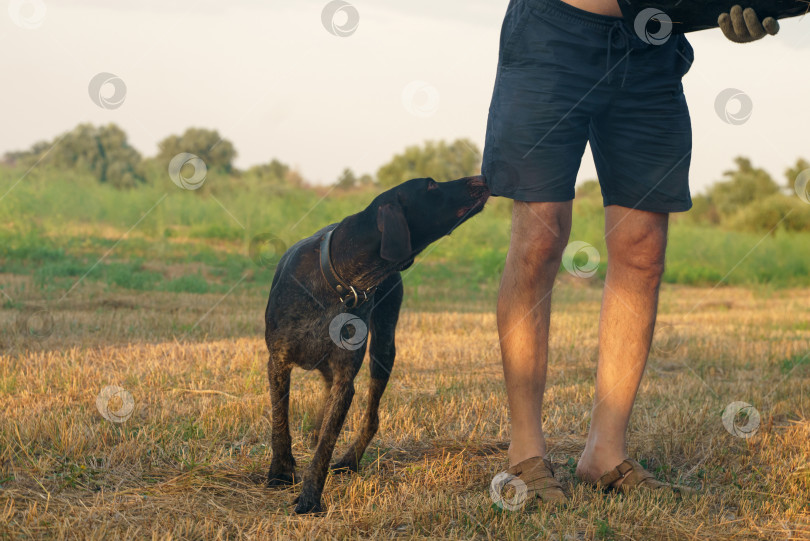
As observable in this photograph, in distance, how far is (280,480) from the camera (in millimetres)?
3324

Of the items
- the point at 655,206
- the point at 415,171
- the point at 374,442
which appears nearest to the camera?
the point at 655,206

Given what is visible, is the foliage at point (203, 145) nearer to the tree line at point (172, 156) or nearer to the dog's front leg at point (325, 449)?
the tree line at point (172, 156)

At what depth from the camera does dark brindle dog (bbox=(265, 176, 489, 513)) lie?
330 cm

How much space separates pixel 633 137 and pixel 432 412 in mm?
1953

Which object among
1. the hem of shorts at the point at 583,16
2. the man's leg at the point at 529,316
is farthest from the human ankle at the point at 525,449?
the hem of shorts at the point at 583,16

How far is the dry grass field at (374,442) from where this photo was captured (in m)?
2.83

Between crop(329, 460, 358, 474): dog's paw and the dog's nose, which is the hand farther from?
crop(329, 460, 358, 474): dog's paw

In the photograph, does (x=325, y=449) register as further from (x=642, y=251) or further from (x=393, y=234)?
(x=642, y=251)

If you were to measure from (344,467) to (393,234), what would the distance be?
1185 millimetres

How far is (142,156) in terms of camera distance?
2772cm

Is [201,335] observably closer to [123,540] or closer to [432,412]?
[432,412]

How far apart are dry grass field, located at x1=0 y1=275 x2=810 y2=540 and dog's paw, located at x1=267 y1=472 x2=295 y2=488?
7cm

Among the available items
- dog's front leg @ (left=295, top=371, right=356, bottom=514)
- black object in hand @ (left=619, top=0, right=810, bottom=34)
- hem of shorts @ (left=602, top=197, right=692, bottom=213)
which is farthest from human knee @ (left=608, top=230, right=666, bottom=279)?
dog's front leg @ (left=295, top=371, right=356, bottom=514)

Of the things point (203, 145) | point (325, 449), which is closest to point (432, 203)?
point (325, 449)
